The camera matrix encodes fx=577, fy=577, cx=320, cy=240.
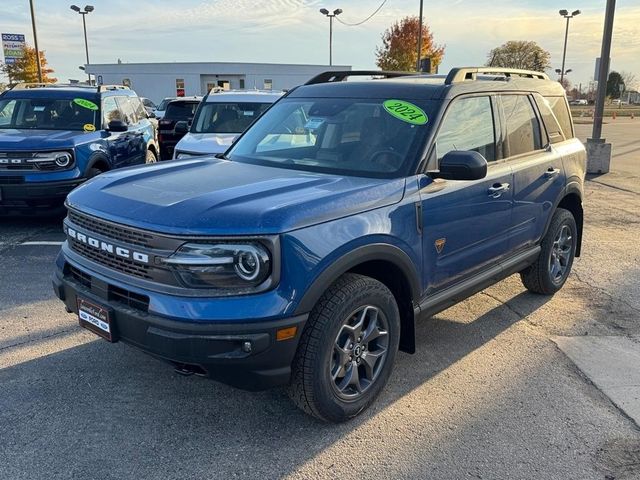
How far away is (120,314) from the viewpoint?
2922 mm

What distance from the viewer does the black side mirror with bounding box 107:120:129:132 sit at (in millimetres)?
8234

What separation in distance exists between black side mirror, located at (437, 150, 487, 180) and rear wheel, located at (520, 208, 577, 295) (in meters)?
2.00

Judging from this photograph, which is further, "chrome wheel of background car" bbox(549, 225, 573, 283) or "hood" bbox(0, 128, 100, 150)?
"hood" bbox(0, 128, 100, 150)

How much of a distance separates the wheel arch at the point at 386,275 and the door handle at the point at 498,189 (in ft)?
3.38

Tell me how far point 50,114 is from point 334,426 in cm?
710

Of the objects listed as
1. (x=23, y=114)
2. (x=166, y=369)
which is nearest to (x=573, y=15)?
(x=23, y=114)

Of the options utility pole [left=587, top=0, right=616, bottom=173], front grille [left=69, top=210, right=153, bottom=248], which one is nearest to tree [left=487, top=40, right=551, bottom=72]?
utility pole [left=587, top=0, right=616, bottom=173]

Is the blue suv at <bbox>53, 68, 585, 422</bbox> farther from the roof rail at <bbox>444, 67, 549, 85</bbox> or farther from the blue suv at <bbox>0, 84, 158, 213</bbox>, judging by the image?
the blue suv at <bbox>0, 84, 158, 213</bbox>

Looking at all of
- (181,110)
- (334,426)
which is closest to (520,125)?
(334,426)

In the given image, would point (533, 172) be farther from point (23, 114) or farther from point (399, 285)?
point (23, 114)

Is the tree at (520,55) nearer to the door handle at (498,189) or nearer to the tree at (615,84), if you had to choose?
the tree at (615,84)

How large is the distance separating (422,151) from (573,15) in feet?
158

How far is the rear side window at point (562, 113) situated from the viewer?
17.1ft

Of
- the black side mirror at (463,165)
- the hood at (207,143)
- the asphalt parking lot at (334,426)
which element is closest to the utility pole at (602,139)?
the hood at (207,143)
